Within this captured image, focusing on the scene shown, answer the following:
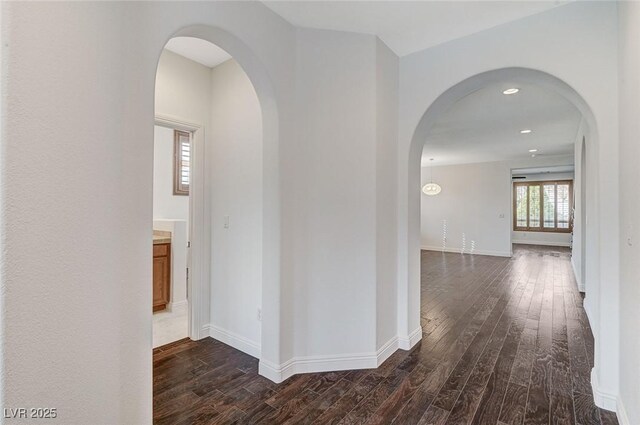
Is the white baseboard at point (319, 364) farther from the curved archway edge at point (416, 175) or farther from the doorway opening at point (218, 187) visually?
the curved archway edge at point (416, 175)

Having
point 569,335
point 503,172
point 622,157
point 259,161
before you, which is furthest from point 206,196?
point 503,172

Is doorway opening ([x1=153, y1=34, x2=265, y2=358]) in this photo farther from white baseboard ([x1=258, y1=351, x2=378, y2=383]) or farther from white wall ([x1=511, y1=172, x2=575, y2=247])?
white wall ([x1=511, y1=172, x2=575, y2=247])

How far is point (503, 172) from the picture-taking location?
8.11 m

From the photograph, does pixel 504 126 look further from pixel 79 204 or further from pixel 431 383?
pixel 79 204

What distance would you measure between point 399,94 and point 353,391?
8.44 feet

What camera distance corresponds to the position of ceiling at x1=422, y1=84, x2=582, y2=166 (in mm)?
3844

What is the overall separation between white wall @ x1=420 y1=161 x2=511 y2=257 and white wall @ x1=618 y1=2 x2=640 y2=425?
22.9ft

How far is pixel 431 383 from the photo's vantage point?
2.20 m

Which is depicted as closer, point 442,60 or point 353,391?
point 353,391

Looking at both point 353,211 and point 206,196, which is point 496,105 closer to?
point 353,211

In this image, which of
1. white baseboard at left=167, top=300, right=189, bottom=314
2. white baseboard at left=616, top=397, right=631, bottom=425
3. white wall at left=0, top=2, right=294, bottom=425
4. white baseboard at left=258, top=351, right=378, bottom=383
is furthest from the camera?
white baseboard at left=167, top=300, right=189, bottom=314

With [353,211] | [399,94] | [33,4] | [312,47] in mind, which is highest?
[312,47]

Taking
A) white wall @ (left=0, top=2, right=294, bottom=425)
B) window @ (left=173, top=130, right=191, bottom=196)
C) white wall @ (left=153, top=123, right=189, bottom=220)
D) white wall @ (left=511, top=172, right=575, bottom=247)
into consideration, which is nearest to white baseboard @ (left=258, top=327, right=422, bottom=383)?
white wall @ (left=0, top=2, right=294, bottom=425)

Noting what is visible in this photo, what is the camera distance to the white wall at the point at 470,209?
8.07m
